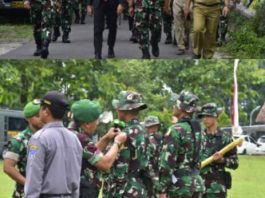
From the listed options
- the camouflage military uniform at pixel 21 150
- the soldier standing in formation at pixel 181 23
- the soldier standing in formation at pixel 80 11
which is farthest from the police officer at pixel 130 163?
the soldier standing in formation at pixel 80 11

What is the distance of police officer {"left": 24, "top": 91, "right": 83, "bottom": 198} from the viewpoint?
19.0ft

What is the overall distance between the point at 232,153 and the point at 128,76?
142 centimetres

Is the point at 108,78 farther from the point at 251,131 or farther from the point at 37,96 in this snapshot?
the point at 251,131

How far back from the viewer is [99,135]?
931 centimetres

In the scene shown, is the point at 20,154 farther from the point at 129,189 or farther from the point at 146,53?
the point at 146,53

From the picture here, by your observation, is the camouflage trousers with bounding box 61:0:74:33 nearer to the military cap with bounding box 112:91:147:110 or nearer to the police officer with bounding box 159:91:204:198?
the police officer with bounding box 159:91:204:198

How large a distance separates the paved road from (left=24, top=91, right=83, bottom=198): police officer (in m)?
5.66

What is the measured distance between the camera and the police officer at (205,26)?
11484 millimetres

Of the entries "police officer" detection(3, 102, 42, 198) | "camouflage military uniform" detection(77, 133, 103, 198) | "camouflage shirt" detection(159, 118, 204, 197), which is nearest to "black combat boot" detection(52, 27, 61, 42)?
"camouflage shirt" detection(159, 118, 204, 197)

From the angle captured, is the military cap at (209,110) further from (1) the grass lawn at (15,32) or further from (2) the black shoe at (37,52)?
(1) the grass lawn at (15,32)

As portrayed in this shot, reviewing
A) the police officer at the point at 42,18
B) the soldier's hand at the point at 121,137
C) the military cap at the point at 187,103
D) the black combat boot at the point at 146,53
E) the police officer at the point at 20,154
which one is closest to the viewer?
the soldier's hand at the point at 121,137

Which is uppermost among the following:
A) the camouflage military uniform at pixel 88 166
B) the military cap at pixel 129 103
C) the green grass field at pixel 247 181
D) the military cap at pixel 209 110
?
the military cap at pixel 129 103

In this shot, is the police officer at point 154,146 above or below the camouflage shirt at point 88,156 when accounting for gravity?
Answer: below

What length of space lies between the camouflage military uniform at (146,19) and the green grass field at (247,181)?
219 centimetres
